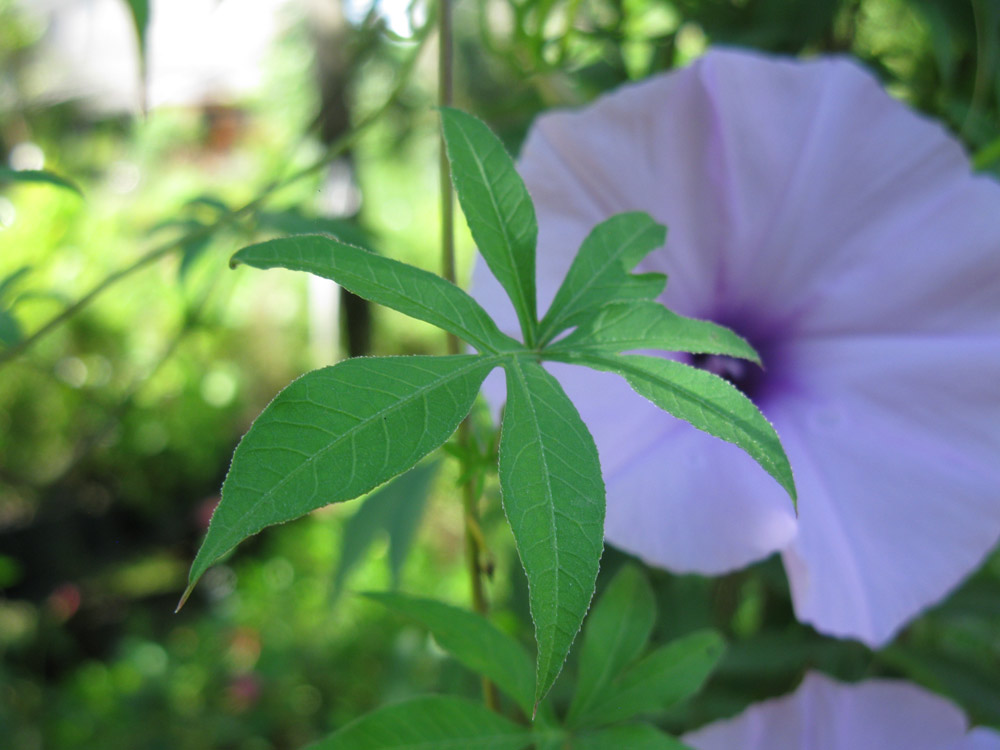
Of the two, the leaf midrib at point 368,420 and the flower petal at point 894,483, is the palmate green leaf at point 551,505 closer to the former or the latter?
the leaf midrib at point 368,420

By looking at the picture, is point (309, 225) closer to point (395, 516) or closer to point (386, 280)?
point (395, 516)

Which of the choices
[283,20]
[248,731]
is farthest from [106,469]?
[283,20]

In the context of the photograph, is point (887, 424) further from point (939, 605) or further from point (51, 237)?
point (51, 237)

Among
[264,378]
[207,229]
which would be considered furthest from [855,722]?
[264,378]

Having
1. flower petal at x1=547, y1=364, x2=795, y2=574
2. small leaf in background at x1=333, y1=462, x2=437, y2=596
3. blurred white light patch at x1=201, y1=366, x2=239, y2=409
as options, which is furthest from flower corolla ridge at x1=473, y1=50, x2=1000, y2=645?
blurred white light patch at x1=201, y1=366, x2=239, y2=409

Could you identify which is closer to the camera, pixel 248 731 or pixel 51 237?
pixel 248 731

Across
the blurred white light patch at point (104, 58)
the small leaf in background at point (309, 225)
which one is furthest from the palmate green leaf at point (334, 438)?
the blurred white light patch at point (104, 58)
